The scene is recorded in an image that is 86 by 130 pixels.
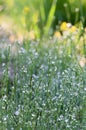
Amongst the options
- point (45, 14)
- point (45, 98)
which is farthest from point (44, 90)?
point (45, 14)

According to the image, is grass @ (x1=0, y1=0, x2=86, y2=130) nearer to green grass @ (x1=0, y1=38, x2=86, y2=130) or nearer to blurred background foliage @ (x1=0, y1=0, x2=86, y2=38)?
green grass @ (x1=0, y1=38, x2=86, y2=130)

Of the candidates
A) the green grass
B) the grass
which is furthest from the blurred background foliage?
the green grass

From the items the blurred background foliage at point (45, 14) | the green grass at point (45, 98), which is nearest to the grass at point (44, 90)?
the green grass at point (45, 98)

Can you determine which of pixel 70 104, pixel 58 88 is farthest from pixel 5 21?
pixel 70 104

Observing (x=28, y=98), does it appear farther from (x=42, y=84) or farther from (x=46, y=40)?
(x=46, y=40)

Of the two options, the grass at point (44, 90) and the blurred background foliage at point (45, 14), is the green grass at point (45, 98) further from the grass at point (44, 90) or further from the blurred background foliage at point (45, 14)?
the blurred background foliage at point (45, 14)
